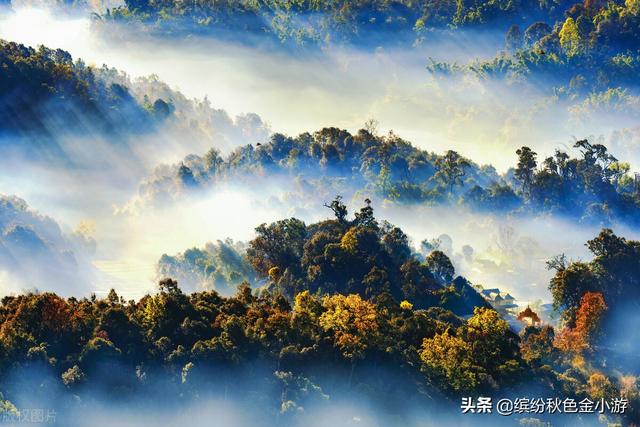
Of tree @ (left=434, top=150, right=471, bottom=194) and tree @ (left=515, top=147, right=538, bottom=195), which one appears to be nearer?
tree @ (left=515, top=147, right=538, bottom=195)

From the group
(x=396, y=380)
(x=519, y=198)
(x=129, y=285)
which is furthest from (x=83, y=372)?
(x=519, y=198)

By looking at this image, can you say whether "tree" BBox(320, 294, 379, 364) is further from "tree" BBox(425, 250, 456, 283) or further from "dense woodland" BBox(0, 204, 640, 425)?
"tree" BBox(425, 250, 456, 283)

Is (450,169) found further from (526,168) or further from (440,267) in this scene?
(440,267)

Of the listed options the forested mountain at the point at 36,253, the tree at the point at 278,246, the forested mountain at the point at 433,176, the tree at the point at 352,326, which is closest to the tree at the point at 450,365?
the tree at the point at 352,326

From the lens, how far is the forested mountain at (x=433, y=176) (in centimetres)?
17038

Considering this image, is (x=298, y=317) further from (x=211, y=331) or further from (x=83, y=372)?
(x=83, y=372)

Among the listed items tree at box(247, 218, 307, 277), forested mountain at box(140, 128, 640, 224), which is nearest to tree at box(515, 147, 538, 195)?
forested mountain at box(140, 128, 640, 224)

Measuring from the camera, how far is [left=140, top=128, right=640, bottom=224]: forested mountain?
170375mm

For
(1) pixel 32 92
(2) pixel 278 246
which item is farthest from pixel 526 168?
(1) pixel 32 92

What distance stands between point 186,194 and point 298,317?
119543 millimetres

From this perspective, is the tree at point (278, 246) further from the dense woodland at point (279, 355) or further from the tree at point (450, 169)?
the tree at point (450, 169)

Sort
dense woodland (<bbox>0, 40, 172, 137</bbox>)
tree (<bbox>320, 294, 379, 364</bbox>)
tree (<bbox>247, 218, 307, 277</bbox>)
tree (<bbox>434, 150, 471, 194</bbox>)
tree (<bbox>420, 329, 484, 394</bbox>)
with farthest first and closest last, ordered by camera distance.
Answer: dense woodland (<bbox>0, 40, 172, 137</bbox>)
tree (<bbox>434, 150, 471, 194</bbox>)
tree (<bbox>247, 218, 307, 277</bbox>)
tree (<bbox>420, 329, 484, 394</bbox>)
tree (<bbox>320, 294, 379, 364</bbox>)

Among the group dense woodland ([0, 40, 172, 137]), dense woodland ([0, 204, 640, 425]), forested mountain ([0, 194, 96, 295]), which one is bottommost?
dense woodland ([0, 204, 640, 425])

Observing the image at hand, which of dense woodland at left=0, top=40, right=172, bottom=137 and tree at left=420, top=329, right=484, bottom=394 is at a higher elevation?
dense woodland at left=0, top=40, right=172, bottom=137
